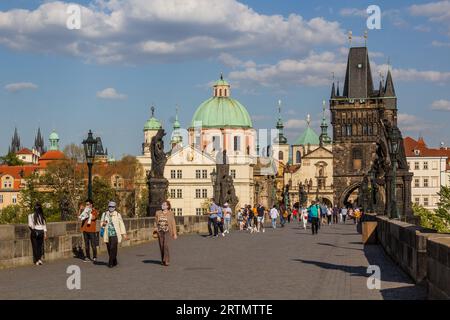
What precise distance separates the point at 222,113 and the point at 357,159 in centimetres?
2358

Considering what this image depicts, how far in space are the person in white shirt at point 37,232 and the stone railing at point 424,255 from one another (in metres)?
7.17

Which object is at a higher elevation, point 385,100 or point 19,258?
point 385,100

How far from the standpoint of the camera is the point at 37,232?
17.6m

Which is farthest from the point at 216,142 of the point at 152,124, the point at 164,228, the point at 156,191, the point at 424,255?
the point at 424,255

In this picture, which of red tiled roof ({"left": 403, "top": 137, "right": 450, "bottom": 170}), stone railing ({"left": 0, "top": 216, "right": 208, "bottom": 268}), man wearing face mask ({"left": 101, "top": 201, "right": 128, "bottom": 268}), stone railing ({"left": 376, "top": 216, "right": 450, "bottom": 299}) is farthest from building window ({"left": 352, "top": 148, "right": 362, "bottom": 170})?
man wearing face mask ({"left": 101, "top": 201, "right": 128, "bottom": 268})

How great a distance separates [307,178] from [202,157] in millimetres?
31197

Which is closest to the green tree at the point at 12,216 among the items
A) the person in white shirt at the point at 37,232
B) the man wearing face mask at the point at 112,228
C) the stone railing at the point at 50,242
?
the stone railing at the point at 50,242

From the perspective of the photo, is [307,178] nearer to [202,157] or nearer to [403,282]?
[202,157]

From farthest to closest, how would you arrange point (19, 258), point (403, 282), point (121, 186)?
point (121, 186) → point (19, 258) → point (403, 282)

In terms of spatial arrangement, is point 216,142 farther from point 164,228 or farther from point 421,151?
point 164,228

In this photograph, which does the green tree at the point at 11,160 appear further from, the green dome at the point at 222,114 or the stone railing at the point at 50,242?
the stone railing at the point at 50,242

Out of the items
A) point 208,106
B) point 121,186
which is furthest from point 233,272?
point 208,106

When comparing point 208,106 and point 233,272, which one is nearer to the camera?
point 233,272
